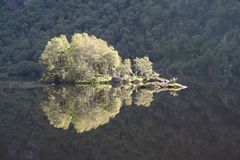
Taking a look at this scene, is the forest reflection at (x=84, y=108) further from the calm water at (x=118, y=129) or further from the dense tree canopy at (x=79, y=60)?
the dense tree canopy at (x=79, y=60)

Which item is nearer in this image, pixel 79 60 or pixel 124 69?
pixel 79 60

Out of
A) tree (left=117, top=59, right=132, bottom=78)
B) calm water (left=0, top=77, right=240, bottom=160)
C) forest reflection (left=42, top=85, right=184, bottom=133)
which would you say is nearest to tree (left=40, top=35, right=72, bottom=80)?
tree (left=117, top=59, right=132, bottom=78)

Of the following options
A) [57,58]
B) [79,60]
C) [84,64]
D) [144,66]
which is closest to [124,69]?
[144,66]

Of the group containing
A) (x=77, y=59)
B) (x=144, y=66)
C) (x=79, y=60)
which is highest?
(x=77, y=59)

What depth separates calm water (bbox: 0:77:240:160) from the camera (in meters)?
36.2

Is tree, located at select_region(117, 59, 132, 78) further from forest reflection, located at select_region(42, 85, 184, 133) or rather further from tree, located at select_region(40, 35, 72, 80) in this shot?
forest reflection, located at select_region(42, 85, 184, 133)

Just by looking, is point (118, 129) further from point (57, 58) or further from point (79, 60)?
point (57, 58)

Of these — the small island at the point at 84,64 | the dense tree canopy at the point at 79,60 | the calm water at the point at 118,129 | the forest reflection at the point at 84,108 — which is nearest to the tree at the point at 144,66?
the small island at the point at 84,64

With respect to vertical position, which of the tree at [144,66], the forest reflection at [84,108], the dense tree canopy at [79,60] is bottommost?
the tree at [144,66]

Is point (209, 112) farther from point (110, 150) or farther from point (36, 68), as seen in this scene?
point (36, 68)

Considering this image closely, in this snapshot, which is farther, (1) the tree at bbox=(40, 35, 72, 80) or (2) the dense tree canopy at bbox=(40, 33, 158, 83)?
(1) the tree at bbox=(40, 35, 72, 80)

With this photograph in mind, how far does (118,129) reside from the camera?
47094 millimetres

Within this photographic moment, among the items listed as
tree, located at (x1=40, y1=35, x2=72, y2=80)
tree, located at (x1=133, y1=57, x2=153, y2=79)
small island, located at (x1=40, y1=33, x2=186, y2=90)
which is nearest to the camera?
small island, located at (x1=40, y1=33, x2=186, y2=90)

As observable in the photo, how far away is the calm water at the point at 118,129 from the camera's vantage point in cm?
3619
